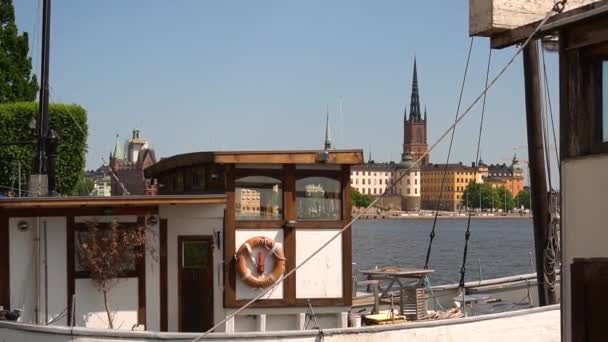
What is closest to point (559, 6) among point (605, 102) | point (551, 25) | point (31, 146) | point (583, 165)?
point (551, 25)

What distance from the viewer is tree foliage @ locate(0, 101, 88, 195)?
36.4 metres

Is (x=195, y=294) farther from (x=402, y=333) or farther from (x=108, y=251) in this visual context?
(x=402, y=333)

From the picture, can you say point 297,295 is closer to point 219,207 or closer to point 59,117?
point 219,207

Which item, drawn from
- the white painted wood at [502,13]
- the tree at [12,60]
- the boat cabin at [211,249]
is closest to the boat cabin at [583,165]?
the white painted wood at [502,13]

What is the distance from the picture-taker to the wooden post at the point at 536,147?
15.7 metres

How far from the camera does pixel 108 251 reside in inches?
513

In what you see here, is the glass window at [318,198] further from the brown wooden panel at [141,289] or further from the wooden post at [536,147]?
the wooden post at [536,147]

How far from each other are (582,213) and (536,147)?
10.1 m

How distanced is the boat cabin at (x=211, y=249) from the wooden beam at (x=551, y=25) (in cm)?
609

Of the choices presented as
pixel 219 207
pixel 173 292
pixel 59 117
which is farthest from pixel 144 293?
pixel 59 117

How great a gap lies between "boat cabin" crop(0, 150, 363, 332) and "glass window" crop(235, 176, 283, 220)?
1 cm

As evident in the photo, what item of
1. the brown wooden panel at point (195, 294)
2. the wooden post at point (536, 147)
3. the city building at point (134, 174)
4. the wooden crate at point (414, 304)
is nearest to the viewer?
the brown wooden panel at point (195, 294)

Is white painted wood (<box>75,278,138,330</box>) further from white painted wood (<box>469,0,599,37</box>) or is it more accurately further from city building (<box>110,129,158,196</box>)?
white painted wood (<box>469,0,599,37</box>)

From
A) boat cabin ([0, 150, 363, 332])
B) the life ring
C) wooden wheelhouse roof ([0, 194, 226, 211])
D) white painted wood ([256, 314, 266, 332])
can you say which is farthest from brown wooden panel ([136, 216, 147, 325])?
white painted wood ([256, 314, 266, 332])
